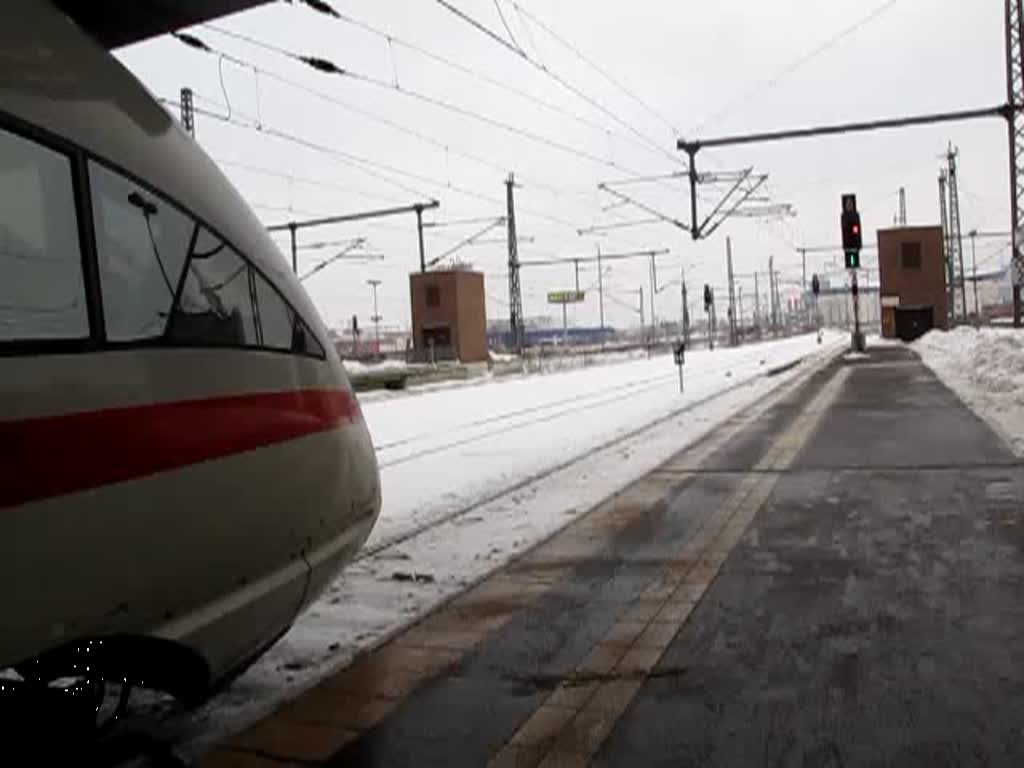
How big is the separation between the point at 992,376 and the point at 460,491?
49.6 ft

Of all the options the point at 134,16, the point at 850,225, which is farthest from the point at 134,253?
the point at 850,225

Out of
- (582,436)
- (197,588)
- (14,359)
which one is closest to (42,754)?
(197,588)

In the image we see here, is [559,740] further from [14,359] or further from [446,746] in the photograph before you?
[14,359]

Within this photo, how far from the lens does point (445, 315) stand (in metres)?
55.6

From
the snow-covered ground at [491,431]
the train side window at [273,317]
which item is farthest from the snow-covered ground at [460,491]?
the train side window at [273,317]

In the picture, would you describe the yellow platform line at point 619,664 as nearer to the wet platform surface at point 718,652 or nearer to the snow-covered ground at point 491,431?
the wet platform surface at point 718,652

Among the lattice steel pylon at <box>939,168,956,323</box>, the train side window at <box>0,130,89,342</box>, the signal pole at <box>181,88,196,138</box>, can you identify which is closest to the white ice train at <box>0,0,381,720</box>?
the train side window at <box>0,130,89,342</box>

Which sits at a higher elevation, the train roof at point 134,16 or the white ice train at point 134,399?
the train roof at point 134,16

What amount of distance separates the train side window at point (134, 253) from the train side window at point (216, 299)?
6 centimetres

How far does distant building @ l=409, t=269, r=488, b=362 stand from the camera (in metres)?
55.2

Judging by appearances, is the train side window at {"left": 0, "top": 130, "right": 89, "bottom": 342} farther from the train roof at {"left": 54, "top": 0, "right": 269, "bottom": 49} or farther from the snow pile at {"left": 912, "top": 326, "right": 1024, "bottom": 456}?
the snow pile at {"left": 912, "top": 326, "right": 1024, "bottom": 456}

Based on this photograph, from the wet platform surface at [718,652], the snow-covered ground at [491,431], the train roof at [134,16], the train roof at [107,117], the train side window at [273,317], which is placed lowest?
the snow-covered ground at [491,431]

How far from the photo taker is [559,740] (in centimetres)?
409

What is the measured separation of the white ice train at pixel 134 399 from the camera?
2.67 metres
